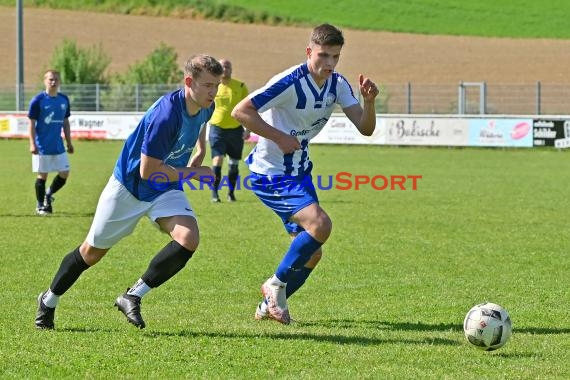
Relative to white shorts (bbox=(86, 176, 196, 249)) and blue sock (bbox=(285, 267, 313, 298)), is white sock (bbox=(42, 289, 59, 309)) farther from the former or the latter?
blue sock (bbox=(285, 267, 313, 298))

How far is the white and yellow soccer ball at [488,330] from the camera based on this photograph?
5.87m

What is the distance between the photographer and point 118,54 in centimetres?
5503

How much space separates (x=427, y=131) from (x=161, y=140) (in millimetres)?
25340

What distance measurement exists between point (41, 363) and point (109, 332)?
2.85ft

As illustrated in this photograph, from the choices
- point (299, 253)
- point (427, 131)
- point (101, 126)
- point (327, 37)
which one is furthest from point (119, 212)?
point (101, 126)

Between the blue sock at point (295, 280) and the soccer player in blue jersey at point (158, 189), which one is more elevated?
the soccer player in blue jersey at point (158, 189)

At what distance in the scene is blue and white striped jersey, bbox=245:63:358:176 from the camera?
22.0 ft

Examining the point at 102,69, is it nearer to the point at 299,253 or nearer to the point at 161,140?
the point at 299,253

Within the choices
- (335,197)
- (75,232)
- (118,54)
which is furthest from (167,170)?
(118,54)

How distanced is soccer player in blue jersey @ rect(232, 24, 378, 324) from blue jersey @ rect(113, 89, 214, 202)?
45 cm

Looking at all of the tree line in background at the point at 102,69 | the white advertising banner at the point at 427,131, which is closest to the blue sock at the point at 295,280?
the white advertising banner at the point at 427,131

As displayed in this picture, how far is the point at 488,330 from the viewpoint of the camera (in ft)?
19.3

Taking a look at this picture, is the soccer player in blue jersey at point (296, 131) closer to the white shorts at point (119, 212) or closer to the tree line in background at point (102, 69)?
the white shorts at point (119, 212)

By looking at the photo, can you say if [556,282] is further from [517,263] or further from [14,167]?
[14,167]
